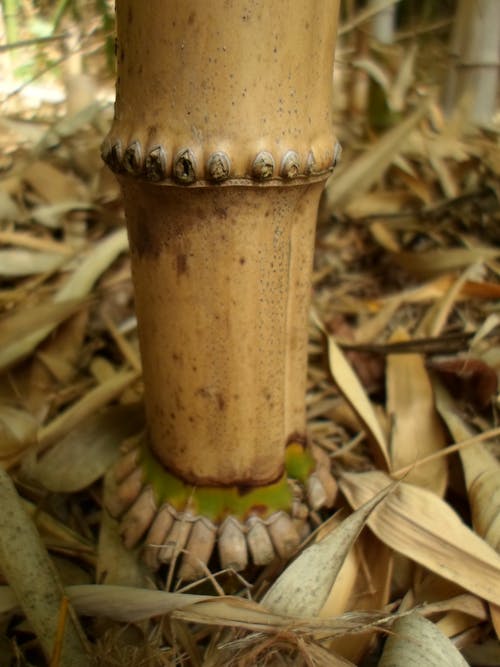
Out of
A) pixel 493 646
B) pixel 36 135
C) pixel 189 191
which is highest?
pixel 189 191

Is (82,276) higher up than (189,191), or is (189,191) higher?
(189,191)

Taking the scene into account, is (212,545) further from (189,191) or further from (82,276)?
(82,276)

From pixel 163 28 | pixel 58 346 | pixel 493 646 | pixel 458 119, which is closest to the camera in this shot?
pixel 163 28

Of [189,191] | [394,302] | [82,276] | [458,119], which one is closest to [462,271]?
[394,302]

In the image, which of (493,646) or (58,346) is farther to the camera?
(58,346)

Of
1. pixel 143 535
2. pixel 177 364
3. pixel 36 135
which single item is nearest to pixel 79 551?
pixel 143 535

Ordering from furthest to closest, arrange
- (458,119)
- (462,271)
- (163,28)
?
(458,119) → (462,271) → (163,28)

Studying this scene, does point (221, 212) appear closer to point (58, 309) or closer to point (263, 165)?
point (263, 165)
